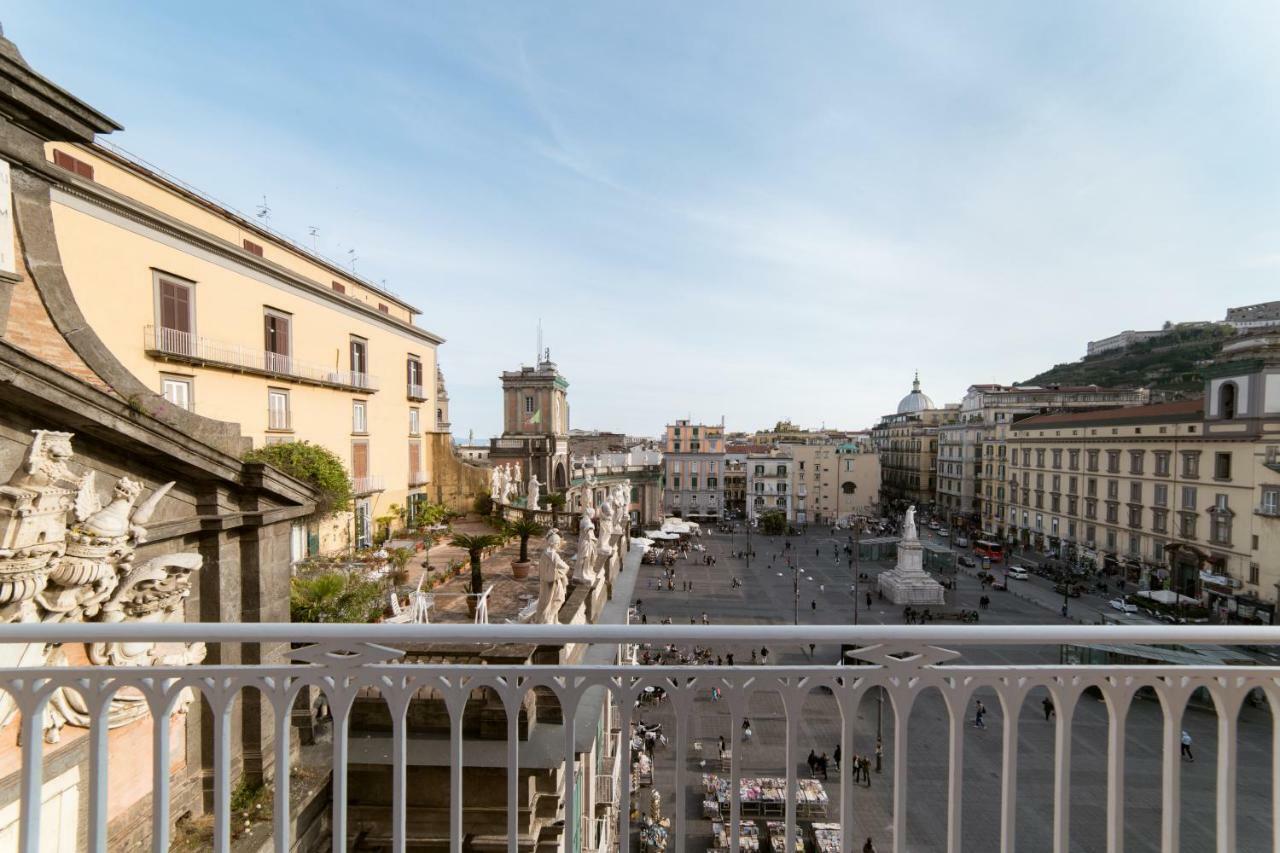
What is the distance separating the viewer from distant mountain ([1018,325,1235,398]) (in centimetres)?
6912

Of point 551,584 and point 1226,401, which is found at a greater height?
point 1226,401

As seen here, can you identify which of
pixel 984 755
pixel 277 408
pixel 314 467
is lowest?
pixel 984 755

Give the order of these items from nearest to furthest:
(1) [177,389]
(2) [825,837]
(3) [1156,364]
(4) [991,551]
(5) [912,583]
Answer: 1. (2) [825,837]
2. (1) [177,389]
3. (5) [912,583]
4. (4) [991,551]
5. (3) [1156,364]

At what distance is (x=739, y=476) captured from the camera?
6450 centimetres

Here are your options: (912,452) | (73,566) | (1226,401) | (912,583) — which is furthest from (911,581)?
(912,452)

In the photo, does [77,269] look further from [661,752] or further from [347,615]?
[661,752]

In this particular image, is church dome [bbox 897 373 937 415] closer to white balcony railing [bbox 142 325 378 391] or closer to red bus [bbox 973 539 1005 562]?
red bus [bbox 973 539 1005 562]

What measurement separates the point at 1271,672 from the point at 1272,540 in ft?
Answer: 113

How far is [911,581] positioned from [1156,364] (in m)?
79.8

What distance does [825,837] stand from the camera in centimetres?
1009

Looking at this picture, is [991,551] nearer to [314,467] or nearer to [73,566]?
[314,467]

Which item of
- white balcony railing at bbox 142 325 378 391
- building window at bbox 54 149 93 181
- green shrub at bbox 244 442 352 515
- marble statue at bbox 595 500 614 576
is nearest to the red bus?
marble statue at bbox 595 500 614 576

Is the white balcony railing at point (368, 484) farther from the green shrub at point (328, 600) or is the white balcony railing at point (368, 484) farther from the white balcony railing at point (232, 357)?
the green shrub at point (328, 600)

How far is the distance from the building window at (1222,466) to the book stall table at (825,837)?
31.2 m
